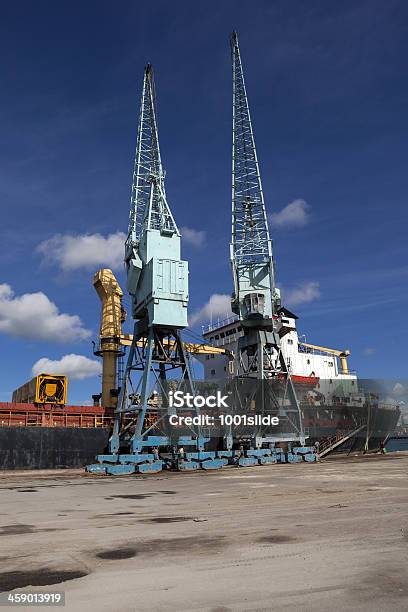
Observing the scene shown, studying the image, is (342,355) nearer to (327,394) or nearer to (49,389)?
(327,394)

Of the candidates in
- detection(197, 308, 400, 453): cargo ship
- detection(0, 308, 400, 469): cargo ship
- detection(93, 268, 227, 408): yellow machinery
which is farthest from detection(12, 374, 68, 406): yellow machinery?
detection(197, 308, 400, 453): cargo ship

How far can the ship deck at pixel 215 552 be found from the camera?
6.77 meters

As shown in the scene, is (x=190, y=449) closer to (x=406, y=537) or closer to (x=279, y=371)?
(x=279, y=371)

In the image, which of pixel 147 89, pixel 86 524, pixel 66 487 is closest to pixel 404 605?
pixel 86 524

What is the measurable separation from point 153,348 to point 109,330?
13.9 meters

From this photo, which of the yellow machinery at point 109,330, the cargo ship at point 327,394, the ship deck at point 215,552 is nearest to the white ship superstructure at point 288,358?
the cargo ship at point 327,394

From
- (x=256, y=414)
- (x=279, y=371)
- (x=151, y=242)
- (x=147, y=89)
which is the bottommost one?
(x=256, y=414)

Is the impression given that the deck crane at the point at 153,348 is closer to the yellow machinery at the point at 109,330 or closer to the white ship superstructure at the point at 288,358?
the yellow machinery at the point at 109,330

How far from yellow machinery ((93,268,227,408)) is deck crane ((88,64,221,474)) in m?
6.87

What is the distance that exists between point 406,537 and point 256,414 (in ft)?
128

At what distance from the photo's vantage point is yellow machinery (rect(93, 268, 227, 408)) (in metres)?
56.2

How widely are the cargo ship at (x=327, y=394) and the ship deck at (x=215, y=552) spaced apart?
4356 cm

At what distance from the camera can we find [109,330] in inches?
2240

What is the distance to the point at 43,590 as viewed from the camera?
7176 mm
